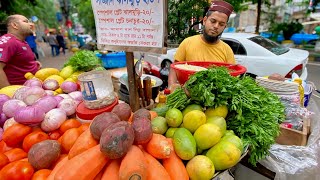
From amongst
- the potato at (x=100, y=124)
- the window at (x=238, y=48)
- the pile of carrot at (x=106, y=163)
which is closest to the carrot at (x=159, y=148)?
the pile of carrot at (x=106, y=163)

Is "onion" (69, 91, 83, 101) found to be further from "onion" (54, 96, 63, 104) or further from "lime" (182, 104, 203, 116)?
"lime" (182, 104, 203, 116)

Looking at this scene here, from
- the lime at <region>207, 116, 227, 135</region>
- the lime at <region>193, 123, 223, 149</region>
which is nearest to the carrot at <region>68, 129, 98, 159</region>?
the lime at <region>193, 123, 223, 149</region>

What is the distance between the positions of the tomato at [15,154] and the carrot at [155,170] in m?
0.79

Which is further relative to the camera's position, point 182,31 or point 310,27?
point 310,27

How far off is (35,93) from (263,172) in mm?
1874

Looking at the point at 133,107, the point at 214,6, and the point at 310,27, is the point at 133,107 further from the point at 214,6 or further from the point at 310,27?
the point at 310,27

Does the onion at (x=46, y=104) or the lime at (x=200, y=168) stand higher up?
the onion at (x=46, y=104)

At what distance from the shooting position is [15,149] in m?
1.32

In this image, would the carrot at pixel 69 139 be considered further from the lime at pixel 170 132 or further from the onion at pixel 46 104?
the lime at pixel 170 132

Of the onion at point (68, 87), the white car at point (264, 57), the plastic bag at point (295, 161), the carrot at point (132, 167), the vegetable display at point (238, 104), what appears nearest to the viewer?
the carrot at point (132, 167)

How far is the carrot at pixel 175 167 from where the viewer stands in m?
1.06

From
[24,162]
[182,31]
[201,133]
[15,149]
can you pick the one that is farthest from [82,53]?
[182,31]

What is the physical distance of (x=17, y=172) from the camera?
1.10m

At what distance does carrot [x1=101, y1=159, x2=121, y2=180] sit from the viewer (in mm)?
982
